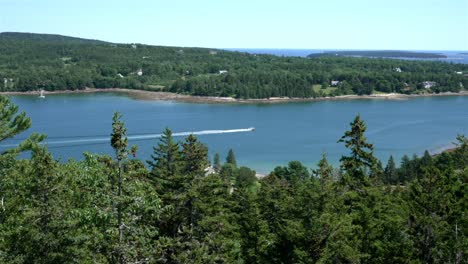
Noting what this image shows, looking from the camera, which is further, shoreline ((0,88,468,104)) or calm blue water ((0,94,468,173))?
shoreline ((0,88,468,104))

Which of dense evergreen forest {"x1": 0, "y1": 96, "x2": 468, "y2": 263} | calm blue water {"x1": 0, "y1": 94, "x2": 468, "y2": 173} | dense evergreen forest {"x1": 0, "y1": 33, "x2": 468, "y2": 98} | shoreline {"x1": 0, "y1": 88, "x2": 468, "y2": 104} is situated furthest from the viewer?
dense evergreen forest {"x1": 0, "y1": 33, "x2": 468, "y2": 98}

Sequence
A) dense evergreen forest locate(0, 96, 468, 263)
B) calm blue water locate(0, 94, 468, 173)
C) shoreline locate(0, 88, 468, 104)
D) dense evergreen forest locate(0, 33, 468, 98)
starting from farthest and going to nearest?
dense evergreen forest locate(0, 33, 468, 98)
shoreline locate(0, 88, 468, 104)
calm blue water locate(0, 94, 468, 173)
dense evergreen forest locate(0, 96, 468, 263)

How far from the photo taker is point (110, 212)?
16.3ft

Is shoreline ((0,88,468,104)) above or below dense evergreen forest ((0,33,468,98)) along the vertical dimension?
below

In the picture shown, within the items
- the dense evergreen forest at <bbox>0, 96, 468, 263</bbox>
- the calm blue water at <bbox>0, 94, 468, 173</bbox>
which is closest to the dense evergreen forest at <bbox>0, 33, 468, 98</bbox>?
the calm blue water at <bbox>0, 94, 468, 173</bbox>

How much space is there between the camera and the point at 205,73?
8844 centimetres

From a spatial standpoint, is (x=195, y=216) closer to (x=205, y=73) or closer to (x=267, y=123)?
(x=267, y=123)

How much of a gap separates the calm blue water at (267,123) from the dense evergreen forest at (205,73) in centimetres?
733

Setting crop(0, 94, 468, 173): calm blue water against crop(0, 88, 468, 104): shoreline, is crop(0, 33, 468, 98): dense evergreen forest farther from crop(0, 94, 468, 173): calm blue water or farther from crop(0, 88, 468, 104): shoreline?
crop(0, 94, 468, 173): calm blue water

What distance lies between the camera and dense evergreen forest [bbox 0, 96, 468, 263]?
17.1 ft

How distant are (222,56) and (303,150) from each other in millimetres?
74185

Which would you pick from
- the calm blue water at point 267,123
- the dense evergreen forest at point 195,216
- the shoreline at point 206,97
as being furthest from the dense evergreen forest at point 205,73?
the dense evergreen forest at point 195,216

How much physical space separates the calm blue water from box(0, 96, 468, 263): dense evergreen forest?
20761 mm

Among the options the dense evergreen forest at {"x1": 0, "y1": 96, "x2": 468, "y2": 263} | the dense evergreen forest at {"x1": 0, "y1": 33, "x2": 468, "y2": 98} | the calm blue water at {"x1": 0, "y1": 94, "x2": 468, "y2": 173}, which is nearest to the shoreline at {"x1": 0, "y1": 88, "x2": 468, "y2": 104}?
the dense evergreen forest at {"x1": 0, "y1": 33, "x2": 468, "y2": 98}
